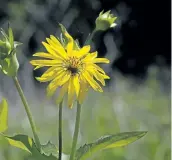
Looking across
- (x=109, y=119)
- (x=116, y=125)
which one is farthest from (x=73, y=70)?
(x=109, y=119)

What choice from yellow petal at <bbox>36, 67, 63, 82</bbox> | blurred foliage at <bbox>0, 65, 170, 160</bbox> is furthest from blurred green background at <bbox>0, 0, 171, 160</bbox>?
yellow petal at <bbox>36, 67, 63, 82</bbox>

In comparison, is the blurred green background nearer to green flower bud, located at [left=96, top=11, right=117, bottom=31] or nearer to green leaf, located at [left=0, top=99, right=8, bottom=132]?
green leaf, located at [left=0, top=99, right=8, bottom=132]

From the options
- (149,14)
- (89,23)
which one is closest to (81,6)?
(89,23)

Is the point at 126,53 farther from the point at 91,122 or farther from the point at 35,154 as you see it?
the point at 35,154

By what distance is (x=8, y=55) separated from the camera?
2.47 feet

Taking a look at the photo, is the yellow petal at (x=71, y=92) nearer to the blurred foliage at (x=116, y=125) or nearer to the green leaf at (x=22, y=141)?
the green leaf at (x=22, y=141)

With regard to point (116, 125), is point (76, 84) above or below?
above

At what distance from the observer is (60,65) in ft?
2.47

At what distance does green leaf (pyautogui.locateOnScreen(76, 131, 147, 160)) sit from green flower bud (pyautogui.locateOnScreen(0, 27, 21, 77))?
0.43ft

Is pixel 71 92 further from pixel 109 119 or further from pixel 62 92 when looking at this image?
pixel 109 119

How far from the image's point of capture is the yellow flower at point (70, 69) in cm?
72

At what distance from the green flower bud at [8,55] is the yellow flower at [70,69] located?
33 millimetres

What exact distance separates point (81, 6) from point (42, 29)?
1.57m

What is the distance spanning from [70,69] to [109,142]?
10cm
